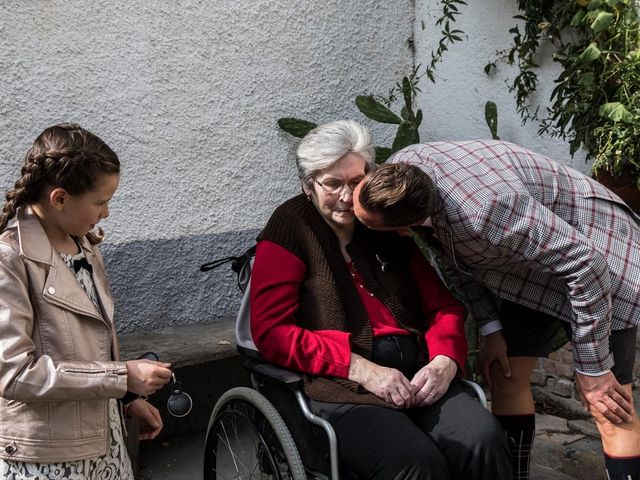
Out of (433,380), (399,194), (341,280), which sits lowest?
(433,380)

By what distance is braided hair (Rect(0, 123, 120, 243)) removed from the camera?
2004mm

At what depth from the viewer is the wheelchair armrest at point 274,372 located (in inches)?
99.5

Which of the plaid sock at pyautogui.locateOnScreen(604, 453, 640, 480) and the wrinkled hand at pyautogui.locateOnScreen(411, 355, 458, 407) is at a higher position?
the wrinkled hand at pyautogui.locateOnScreen(411, 355, 458, 407)

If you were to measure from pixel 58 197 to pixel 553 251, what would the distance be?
4.60ft

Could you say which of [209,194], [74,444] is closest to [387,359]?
[74,444]

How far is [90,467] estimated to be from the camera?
2.07 meters

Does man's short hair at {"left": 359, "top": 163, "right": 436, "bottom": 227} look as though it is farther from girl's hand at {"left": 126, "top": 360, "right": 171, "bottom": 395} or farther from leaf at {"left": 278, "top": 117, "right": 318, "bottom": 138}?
leaf at {"left": 278, "top": 117, "right": 318, "bottom": 138}

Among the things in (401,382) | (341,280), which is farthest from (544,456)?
(341,280)

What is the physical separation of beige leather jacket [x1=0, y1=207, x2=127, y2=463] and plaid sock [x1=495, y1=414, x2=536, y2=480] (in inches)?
57.4

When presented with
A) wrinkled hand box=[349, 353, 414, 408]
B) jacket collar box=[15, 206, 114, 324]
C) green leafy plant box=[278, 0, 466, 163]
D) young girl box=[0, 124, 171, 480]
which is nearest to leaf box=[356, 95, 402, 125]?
green leafy plant box=[278, 0, 466, 163]

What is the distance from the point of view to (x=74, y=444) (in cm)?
201

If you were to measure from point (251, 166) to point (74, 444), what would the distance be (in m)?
2.24

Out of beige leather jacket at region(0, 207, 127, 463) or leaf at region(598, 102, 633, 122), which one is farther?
leaf at region(598, 102, 633, 122)

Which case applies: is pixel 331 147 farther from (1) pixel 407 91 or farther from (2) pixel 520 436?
(1) pixel 407 91
